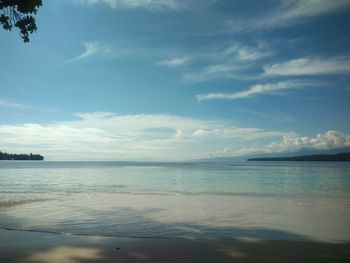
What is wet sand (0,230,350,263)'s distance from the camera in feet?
29.0

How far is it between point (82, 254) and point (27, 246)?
197 centimetres

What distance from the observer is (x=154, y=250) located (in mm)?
9703

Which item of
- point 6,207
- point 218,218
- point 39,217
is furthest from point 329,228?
point 6,207

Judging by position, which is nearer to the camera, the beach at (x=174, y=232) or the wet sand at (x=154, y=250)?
the wet sand at (x=154, y=250)

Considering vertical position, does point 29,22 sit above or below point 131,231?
above

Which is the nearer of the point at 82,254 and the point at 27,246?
the point at 82,254

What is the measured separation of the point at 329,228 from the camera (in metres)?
13.9

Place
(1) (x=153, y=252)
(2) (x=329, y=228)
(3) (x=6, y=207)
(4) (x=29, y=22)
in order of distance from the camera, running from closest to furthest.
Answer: (1) (x=153, y=252), (4) (x=29, y=22), (2) (x=329, y=228), (3) (x=6, y=207)

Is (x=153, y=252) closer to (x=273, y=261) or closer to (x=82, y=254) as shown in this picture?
(x=82, y=254)

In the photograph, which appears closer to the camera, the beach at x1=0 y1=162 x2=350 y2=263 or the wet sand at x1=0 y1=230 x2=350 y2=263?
the wet sand at x1=0 y1=230 x2=350 y2=263

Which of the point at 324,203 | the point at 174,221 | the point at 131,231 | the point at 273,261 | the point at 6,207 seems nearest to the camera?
the point at 273,261

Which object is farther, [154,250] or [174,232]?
[174,232]

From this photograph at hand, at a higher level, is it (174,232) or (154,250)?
(154,250)

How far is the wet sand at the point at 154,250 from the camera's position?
348 inches
